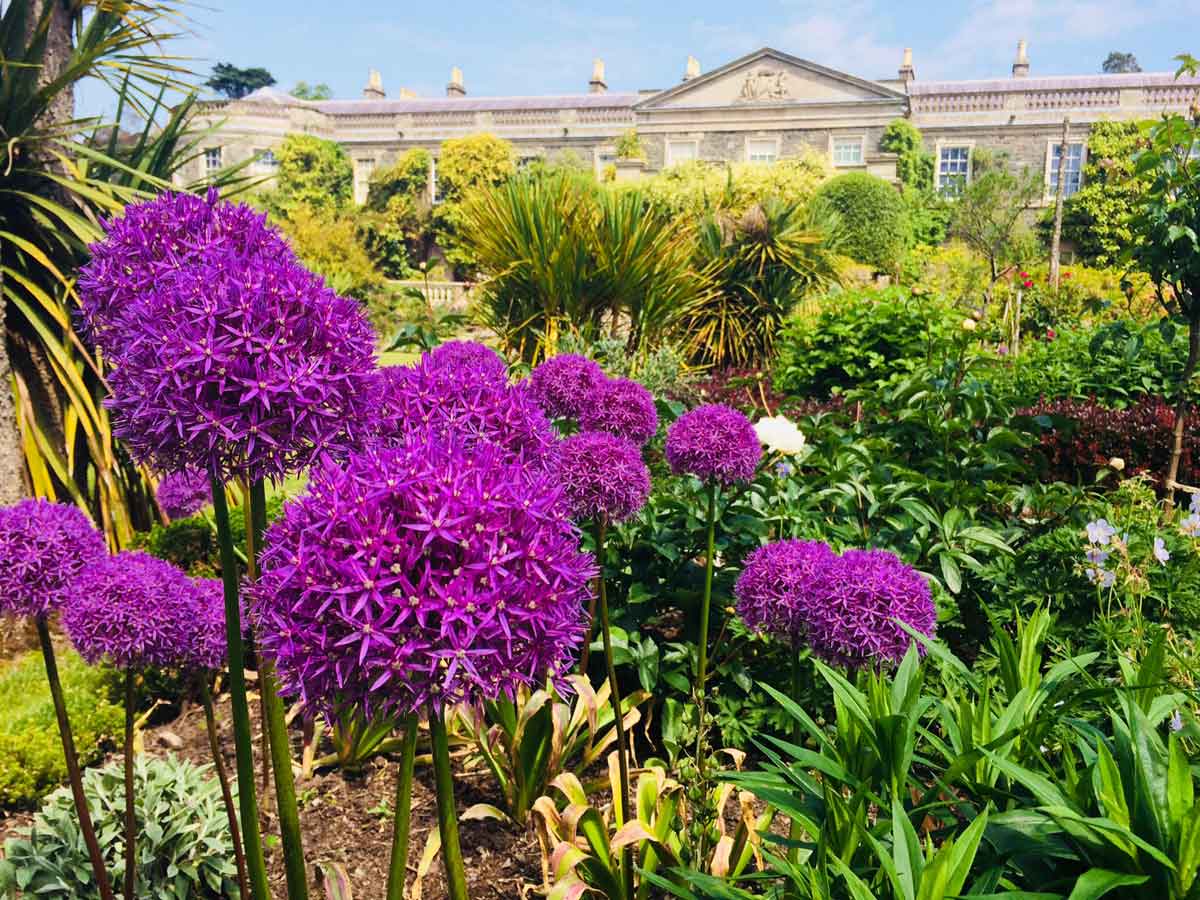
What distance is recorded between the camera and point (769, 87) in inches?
1329

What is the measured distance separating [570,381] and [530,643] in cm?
138

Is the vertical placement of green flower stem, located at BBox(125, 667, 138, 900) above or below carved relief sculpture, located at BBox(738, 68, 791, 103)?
below

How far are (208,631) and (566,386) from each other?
3.81 ft

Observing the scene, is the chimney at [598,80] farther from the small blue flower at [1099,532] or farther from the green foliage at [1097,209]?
the small blue flower at [1099,532]

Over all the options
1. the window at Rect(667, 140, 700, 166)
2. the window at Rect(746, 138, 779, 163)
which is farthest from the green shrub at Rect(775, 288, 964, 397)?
the window at Rect(667, 140, 700, 166)

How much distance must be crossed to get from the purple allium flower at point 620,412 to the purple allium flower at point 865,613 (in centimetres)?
76

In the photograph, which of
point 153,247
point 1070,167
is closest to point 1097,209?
point 1070,167

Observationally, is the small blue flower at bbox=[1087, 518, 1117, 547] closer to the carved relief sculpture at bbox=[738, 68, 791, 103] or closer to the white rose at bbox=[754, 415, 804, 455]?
the white rose at bbox=[754, 415, 804, 455]

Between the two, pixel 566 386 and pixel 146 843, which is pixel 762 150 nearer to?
pixel 566 386

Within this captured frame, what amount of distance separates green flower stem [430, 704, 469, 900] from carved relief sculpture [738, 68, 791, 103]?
36.2 meters

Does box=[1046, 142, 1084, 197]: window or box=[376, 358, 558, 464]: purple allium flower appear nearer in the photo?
box=[376, 358, 558, 464]: purple allium flower

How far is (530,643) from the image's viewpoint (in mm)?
1271

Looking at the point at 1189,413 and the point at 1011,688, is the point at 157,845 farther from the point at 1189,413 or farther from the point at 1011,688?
the point at 1189,413

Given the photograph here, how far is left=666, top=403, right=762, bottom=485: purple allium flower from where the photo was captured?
7.91ft
